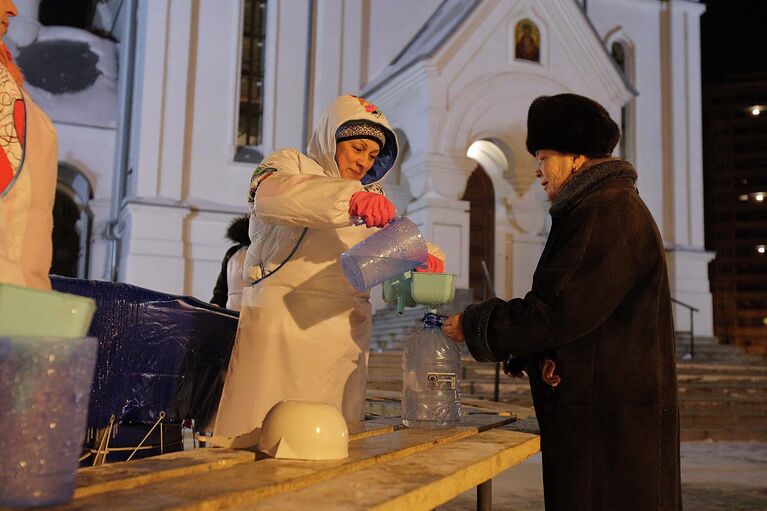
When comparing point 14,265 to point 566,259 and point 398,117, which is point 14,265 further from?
point 398,117

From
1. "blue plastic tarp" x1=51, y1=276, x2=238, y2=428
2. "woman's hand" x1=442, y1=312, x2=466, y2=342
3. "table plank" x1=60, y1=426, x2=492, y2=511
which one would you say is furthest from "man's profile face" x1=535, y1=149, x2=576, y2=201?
"blue plastic tarp" x1=51, y1=276, x2=238, y2=428

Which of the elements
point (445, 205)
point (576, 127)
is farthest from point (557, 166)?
point (445, 205)

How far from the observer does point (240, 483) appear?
1403 mm

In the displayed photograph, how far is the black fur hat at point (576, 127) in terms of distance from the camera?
2316mm

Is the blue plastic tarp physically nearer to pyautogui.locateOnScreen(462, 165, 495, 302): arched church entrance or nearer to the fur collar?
the fur collar

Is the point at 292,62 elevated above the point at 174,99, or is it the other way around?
the point at 292,62

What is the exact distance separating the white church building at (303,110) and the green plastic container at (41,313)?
10544 millimetres

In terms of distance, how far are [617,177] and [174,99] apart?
11.8 meters

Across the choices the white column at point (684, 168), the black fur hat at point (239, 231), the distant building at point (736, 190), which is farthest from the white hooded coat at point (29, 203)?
the distant building at point (736, 190)

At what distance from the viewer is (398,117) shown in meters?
13.1

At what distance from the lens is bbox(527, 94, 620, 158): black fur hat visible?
2316mm

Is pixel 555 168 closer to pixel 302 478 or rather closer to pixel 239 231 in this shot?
pixel 302 478

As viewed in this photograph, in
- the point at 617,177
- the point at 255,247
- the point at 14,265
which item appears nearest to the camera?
the point at 14,265

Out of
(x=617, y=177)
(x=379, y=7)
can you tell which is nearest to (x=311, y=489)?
(x=617, y=177)
